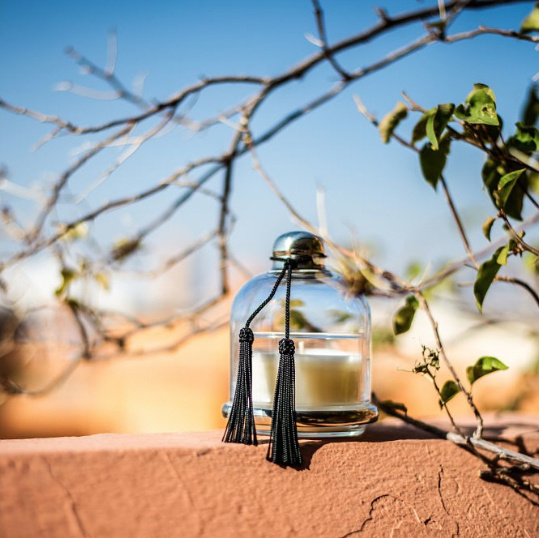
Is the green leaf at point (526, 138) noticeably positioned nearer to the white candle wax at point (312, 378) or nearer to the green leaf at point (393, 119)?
the green leaf at point (393, 119)

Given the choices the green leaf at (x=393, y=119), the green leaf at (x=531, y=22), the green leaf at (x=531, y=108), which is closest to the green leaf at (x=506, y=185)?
the green leaf at (x=393, y=119)

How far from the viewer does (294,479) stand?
791 millimetres

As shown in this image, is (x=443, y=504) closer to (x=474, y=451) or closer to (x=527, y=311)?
(x=474, y=451)

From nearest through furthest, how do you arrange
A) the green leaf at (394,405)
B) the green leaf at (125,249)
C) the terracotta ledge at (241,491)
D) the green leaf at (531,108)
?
1. the terracotta ledge at (241,491)
2. the green leaf at (394,405)
3. the green leaf at (531,108)
4. the green leaf at (125,249)

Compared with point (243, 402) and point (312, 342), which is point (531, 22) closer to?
point (312, 342)

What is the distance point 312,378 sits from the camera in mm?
882

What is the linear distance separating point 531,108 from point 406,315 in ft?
1.64

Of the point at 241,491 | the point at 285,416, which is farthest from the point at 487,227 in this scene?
the point at 241,491

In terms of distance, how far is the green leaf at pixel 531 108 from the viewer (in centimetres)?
123

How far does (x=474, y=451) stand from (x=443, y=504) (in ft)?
0.39

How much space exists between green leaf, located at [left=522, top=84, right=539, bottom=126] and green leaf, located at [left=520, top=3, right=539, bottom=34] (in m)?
→ 0.20

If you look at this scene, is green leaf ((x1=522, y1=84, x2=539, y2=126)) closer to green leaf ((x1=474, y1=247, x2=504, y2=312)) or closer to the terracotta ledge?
green leaf ((x1=474, y1=247, x2=504, y2=312))

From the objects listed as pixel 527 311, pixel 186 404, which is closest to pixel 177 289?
pixel 186 404

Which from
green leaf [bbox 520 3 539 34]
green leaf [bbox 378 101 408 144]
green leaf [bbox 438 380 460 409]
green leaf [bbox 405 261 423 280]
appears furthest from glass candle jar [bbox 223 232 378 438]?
green leaf [bbox 405 261 423 280]
